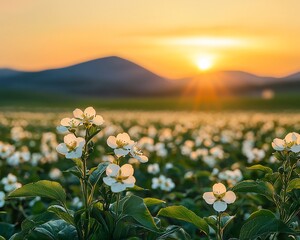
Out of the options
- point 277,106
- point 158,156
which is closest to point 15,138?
point 158,156

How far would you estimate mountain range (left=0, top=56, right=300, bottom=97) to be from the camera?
100m

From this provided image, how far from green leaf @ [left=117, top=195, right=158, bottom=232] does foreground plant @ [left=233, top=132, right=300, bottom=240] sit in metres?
0.43

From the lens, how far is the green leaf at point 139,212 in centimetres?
264

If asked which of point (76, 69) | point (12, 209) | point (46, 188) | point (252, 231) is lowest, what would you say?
point (12, 209)

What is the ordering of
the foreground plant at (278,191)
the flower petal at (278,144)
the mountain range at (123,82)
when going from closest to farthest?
the foreground plant at (278,191)
the flower petal at (278,144)
the mountain range at (123,82)

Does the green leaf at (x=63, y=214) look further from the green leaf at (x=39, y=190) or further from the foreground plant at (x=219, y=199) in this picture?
the foreground plant at (x=219, y=199)

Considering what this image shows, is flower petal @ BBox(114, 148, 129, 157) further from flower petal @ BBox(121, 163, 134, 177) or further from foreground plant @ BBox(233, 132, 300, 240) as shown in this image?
foreground plant @ BBox(233, 132, 300, 240)

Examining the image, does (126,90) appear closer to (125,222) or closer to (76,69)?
(76,69)

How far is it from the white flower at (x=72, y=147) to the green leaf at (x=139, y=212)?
331 mm

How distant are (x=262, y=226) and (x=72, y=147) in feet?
3.11

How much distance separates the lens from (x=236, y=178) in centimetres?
559

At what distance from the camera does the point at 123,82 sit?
5531 inches

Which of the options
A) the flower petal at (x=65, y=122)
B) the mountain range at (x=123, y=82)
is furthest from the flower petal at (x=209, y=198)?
the mountain range at (x=123, y=82)

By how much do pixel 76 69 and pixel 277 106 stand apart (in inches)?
5137
